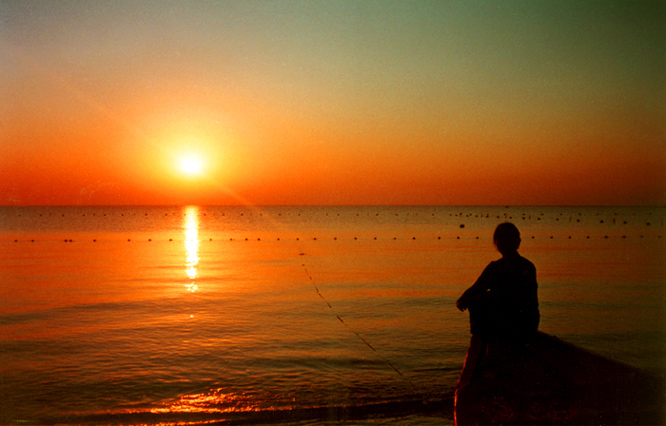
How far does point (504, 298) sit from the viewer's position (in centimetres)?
521

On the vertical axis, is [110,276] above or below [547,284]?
above

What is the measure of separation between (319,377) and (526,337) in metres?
4.49

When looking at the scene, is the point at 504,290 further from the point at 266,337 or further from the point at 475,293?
the point at 266,337

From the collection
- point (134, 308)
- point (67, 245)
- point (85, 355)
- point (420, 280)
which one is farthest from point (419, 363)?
point (67, 245)

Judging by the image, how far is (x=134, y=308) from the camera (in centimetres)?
1531

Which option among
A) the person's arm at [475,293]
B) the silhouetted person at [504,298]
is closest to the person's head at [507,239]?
the silhouetted person at [504,298]

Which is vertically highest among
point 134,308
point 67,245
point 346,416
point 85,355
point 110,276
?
point 67,245

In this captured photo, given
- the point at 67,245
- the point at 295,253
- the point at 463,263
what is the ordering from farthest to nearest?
the point at 67,245 < the point at 295,253 < the point at 463,263

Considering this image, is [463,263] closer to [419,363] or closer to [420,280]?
[420,280]

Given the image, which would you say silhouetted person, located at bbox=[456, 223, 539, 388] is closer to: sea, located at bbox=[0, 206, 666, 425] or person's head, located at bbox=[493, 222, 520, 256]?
person's head, located at bbox=[493, 222, 520, 256]

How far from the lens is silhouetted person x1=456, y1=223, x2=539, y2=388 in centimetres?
518

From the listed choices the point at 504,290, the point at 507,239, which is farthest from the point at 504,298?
the point at 507,239

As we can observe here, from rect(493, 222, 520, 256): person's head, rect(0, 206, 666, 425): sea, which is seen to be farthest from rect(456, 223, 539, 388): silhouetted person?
rect(0, 206, 666, 425): sea

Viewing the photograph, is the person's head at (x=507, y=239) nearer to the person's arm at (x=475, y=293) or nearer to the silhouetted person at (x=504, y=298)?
the silhouetted person at (x=504, y=298)
